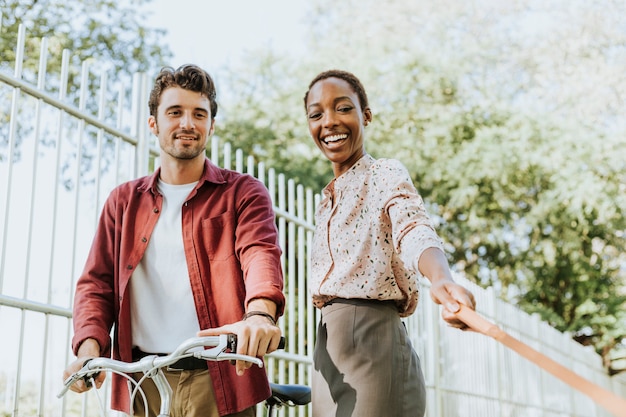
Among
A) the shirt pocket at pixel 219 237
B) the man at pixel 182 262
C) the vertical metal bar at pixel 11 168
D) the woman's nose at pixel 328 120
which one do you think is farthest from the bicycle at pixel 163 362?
the vertical metal bar at pixel 11 168

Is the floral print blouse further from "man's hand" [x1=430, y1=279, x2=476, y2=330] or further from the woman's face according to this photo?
"man's hand" [x1=430, y1=279, x2=476, y2=330]

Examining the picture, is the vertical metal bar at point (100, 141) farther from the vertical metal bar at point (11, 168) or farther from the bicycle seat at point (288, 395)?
the bicycle seat at point (288, 395)

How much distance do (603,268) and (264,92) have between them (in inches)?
339

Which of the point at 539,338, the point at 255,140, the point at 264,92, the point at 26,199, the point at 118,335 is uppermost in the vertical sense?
the point at 264,92

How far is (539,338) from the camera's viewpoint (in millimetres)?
11875

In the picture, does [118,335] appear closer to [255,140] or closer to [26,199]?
[26,199]

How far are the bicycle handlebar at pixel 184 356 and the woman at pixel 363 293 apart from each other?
468mm

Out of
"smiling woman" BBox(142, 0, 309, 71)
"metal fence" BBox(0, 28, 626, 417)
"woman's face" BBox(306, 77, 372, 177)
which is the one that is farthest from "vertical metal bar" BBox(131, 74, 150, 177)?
"smiling woman" BBox(142, 0, 309, 71)

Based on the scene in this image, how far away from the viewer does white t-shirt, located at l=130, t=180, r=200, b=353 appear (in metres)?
2.65

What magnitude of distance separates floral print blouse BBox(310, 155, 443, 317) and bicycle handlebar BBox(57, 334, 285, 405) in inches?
20.8

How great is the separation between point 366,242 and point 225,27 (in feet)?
58.8

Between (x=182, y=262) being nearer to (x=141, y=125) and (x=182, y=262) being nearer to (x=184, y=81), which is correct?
(x=184, y=81)

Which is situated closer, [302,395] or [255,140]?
[302,395]

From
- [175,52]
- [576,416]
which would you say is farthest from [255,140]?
[576,416]
